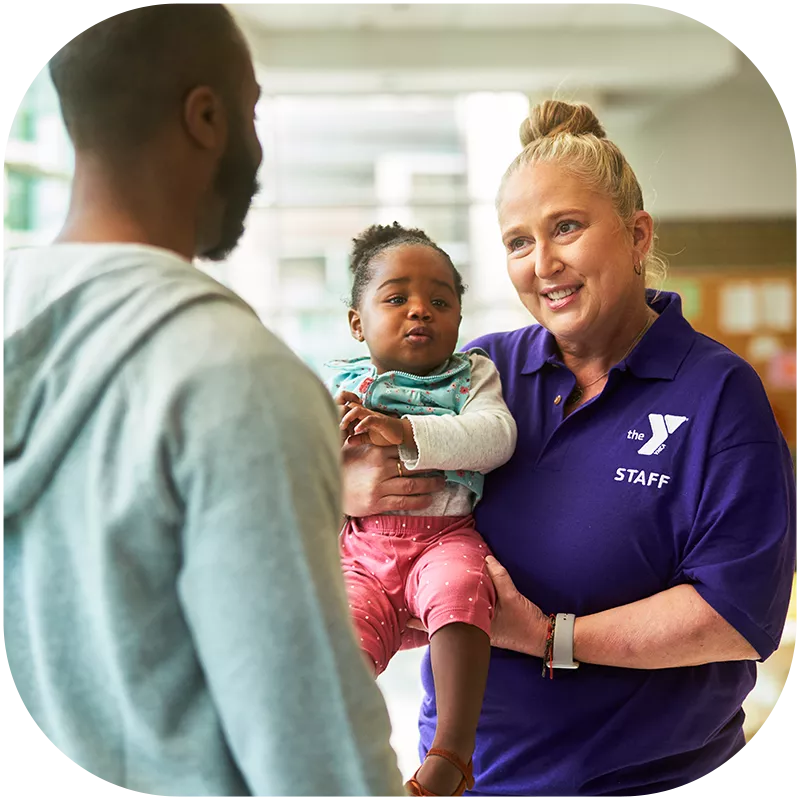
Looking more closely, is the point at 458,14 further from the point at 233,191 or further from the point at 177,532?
the point at 177,532

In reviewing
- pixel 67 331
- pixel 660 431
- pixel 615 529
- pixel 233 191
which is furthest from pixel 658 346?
pixel 67 331

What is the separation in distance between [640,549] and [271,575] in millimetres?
677

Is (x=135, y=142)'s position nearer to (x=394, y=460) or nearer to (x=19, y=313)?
(x=19, y=313)

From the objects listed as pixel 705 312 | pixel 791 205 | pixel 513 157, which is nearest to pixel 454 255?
pixel 513 157

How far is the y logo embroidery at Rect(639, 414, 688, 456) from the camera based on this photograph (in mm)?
1146

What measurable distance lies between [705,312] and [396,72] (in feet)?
2.34

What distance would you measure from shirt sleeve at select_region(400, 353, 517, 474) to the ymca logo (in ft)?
0.57

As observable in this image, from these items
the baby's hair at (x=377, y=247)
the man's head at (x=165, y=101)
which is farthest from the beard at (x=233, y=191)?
the baby's hair at (x=377, y=247)

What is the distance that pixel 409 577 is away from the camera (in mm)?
1257

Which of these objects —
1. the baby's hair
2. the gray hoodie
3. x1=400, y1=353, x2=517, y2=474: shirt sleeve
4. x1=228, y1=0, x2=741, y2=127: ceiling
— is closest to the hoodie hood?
the gray hoodie

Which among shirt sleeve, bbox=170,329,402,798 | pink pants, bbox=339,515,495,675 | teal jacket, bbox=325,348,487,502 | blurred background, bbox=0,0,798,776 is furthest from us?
teal jacket, bbox=325,348,487,502

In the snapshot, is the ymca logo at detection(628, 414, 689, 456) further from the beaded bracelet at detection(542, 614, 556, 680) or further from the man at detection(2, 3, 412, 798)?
the man at detection(2, 3, 412, 798)

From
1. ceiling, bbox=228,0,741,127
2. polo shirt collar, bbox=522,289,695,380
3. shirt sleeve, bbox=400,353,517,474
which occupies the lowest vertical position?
shirt sleeve, bbox=400,353,517,474

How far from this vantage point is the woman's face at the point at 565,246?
1101 millimetres
